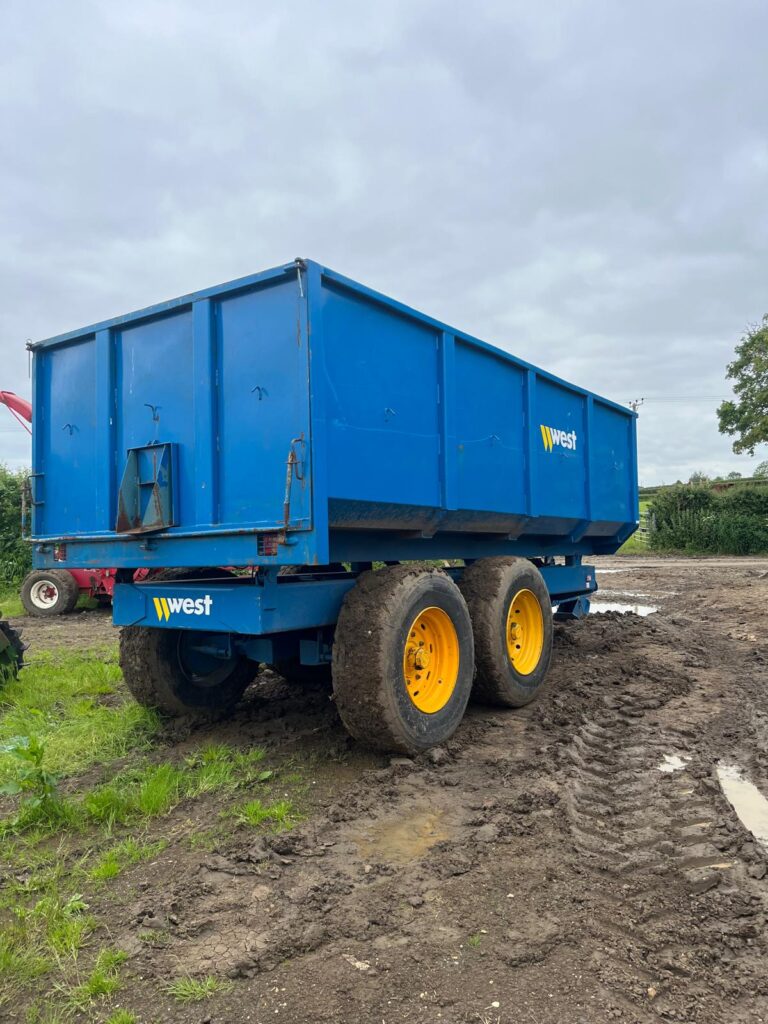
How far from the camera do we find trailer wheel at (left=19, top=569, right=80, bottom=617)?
12578 mm

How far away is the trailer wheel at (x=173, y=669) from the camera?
5375mm

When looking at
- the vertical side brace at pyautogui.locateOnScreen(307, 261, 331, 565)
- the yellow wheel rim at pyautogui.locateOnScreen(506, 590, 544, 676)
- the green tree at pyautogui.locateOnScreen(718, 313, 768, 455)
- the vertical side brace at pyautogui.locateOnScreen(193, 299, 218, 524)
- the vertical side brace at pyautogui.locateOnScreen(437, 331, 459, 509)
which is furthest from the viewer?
the green tree at pyautogui.locateOnScreen(718, 313, 768, 455)

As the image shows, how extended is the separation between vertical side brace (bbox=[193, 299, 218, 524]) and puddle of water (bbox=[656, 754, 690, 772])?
311cm

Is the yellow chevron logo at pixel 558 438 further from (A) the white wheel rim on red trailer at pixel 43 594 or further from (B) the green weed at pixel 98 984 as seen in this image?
(A) the white wheel rim on red trailer at pixel 43 594

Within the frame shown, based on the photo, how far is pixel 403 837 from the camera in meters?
3.62

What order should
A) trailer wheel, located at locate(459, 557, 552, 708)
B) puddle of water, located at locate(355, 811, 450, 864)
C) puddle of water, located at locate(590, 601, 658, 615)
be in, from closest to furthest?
puddle of water, located at locate(355, 811, 450, 864) < trailer wheel, located at locate(459, 557, 552, 708) < puddle of water, located at locate(590, 601, 658, 615)

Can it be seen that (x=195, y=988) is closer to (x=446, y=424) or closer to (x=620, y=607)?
(x=446, y=424)

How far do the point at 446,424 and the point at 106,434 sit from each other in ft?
7.60

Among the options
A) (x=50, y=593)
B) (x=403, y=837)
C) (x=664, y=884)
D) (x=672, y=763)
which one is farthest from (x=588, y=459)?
(x=50, y=593)

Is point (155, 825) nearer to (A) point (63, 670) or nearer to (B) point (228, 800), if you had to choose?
(B) point (228, 800)

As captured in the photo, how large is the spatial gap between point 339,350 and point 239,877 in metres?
2.76

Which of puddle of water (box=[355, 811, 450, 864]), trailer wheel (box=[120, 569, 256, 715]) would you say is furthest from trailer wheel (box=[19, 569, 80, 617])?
puddle of water (box=[355, 811, 450, 864])

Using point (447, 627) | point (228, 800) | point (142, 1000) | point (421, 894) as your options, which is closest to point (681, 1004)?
point (421, 894)

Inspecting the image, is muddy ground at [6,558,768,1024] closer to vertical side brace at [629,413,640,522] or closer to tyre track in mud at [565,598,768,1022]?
tyre track in mud at [565,598,768,1022]
